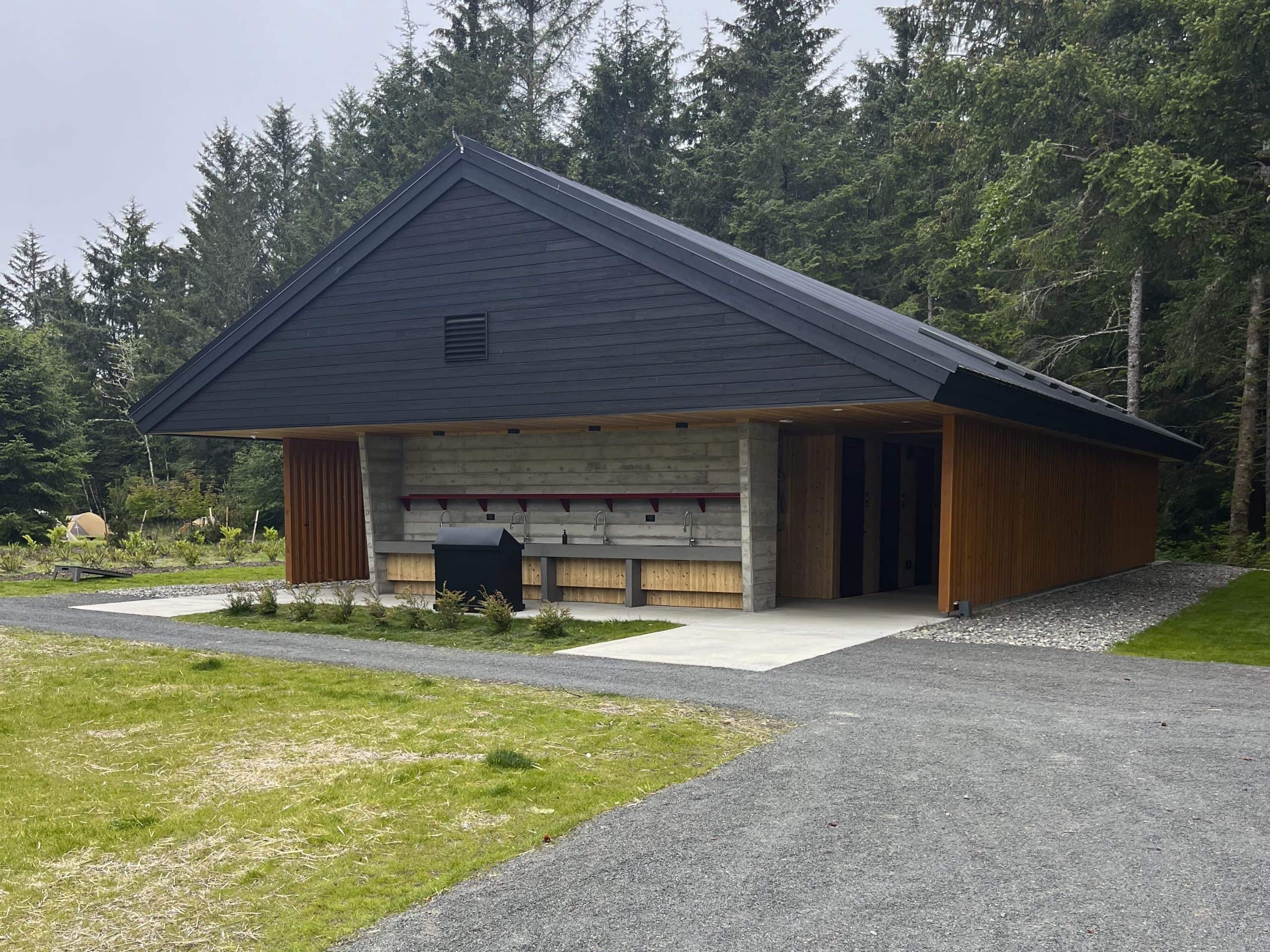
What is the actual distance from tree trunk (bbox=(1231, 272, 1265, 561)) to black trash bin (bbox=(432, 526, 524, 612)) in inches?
678

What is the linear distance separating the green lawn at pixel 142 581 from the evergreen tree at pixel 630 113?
22.8m

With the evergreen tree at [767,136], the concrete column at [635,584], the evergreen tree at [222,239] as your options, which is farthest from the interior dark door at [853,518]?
the evergreen tree at [222,239]

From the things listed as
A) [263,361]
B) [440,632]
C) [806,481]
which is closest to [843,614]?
[806,481]

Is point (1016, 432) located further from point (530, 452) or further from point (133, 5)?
point (133, 5)

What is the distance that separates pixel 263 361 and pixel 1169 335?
64.9ft

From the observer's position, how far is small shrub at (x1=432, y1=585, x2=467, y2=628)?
1231 centimetres

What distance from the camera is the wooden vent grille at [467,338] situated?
47.6ft

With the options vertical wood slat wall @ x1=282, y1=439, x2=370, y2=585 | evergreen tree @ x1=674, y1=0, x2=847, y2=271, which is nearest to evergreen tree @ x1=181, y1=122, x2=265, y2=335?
evergreen tree @ x1=674, y1=0, x2=847, y2=271

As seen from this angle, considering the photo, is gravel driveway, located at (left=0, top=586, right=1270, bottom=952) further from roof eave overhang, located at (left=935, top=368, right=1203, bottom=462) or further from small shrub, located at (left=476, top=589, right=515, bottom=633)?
roof eave overhang, located at (left=935, top=368, right=1203, bottom=462)

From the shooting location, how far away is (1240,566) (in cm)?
2309

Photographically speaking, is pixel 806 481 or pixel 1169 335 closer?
pixel 806 481

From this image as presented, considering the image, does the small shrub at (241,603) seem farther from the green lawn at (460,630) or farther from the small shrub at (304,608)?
the small shrub at (304,608)

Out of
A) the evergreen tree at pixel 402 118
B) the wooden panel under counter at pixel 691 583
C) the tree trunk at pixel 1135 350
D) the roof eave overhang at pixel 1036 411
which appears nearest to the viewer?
the roof eave overhang at pixel 1036 411

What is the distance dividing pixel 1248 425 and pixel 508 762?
22.5 meters
